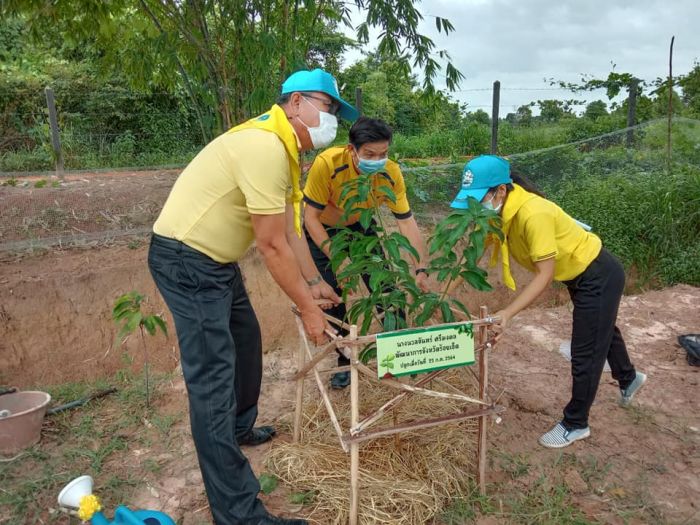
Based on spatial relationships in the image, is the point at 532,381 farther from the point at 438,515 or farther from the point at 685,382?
the point at 438,515

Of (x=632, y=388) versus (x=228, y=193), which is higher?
(x=228, y=193)

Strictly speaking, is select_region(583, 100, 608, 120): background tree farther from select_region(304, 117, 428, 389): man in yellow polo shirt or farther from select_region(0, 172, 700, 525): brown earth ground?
select_region(304, 117, 428, 389): man in yellow polo shirt

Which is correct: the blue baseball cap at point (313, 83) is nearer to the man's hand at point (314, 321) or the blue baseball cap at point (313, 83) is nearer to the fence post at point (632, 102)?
the man's hand at point (314, 321)

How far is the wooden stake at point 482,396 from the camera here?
2295 millimetres

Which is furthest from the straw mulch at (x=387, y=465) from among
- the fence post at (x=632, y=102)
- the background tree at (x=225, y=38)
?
the fence post at (x=632, y=102)

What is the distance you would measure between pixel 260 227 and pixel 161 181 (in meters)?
4.83

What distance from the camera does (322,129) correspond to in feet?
6.93

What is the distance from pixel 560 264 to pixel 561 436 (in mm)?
905

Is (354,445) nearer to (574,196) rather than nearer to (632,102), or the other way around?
(574,196)

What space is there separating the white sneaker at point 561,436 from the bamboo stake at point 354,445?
1125 mm

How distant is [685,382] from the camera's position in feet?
11.7

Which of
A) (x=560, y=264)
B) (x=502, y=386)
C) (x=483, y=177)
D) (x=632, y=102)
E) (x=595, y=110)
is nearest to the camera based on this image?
(x=483, y=177)

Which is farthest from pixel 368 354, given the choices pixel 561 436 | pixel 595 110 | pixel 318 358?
pixel 595 110

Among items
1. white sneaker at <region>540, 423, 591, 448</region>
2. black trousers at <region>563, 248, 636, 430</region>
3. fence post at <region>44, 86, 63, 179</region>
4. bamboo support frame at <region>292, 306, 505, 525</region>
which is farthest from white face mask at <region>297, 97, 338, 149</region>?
fence post at <region>44, 86, 63, 179</region>
